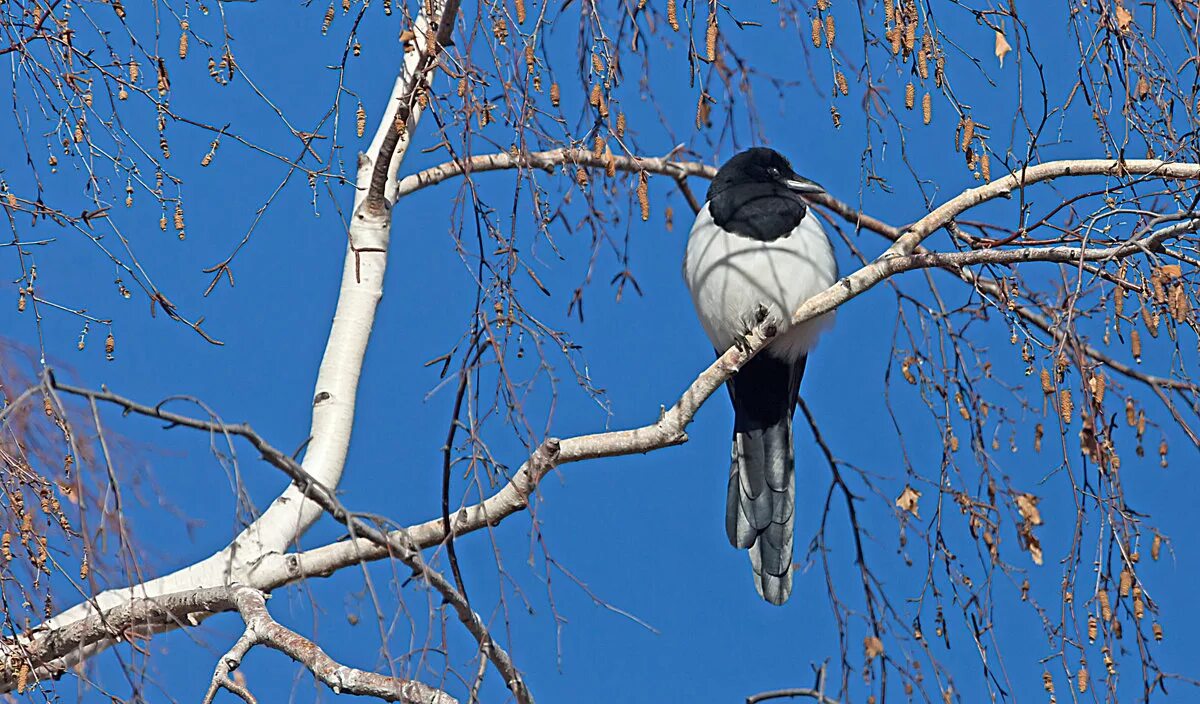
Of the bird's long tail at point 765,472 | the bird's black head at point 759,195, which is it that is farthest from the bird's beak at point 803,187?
the bird's long tail at point 765,472

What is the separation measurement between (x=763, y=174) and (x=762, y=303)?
507 millimetres

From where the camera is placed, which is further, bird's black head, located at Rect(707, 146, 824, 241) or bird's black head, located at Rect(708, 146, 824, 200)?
bird's black head, located at Rect(708, 146, 824, 200)

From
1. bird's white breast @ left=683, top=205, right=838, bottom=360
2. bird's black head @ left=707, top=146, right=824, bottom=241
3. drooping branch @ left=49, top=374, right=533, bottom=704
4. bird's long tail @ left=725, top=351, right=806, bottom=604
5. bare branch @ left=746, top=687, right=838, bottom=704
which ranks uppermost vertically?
bird's black head @ left=707, top=146, right=824, bottom=241

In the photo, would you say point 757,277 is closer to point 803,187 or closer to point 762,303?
point 762,303

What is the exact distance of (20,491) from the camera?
215 centimetres

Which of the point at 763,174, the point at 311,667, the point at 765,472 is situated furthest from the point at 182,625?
the point at 763,174

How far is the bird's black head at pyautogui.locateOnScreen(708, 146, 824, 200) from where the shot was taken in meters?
3.91

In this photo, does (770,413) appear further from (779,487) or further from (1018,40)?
(1018,40)

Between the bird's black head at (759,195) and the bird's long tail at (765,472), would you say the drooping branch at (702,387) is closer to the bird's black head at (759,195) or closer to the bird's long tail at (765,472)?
the bird's black head at (759,195)

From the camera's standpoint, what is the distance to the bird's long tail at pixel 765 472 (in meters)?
3.66

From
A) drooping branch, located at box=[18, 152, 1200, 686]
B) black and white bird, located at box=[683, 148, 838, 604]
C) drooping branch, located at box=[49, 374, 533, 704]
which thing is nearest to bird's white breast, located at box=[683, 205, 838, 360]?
black and white bird, located at box=[683, 148, 838, 604]

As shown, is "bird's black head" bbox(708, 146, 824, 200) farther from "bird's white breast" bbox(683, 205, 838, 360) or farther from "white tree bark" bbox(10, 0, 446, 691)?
"white tree bark" bbox(10, 0, 446, 691)

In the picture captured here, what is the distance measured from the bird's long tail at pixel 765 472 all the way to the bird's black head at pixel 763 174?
1.67 ft

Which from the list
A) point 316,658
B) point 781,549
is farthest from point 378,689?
point 781,549
